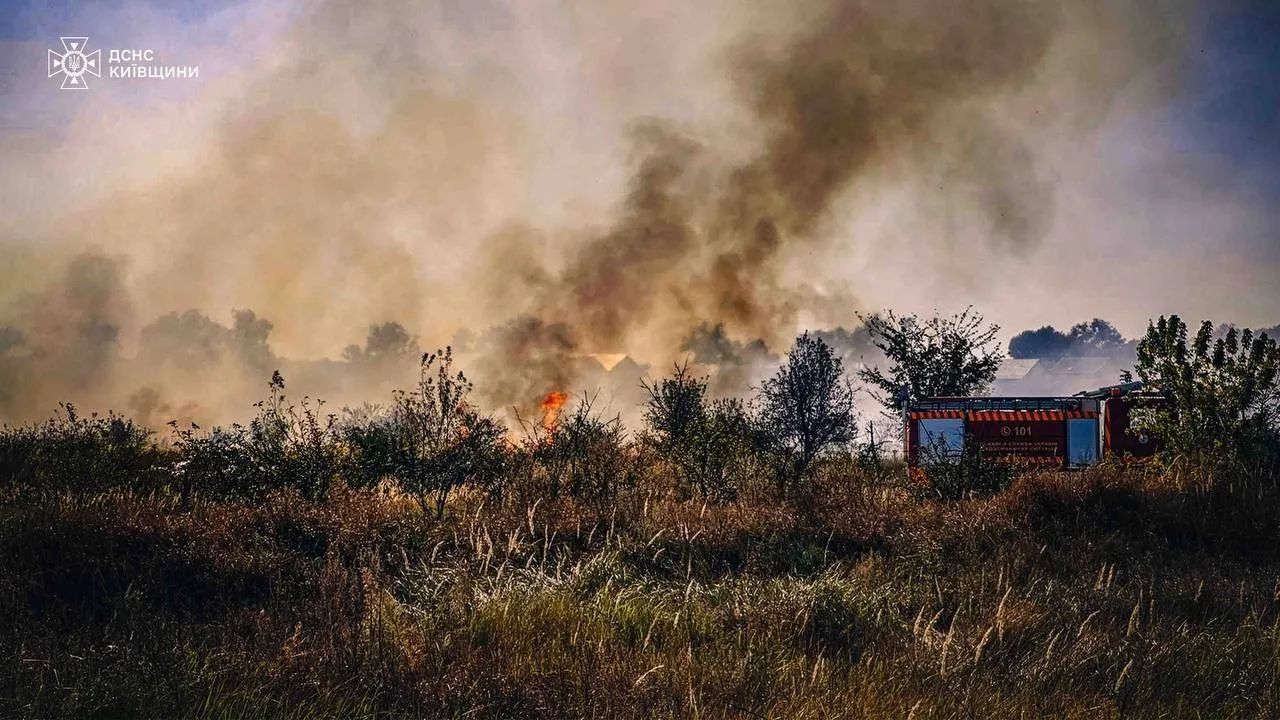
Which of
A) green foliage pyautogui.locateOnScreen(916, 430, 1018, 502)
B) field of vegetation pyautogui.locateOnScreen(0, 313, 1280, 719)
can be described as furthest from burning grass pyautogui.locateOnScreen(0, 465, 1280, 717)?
green foliage pyautogui.locateOnScreen(916, 430, 1018, 502)

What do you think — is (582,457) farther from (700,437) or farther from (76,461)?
(76,461)

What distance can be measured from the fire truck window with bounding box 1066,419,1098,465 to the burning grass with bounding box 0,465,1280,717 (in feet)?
23.4

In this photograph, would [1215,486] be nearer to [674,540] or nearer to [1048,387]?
[674,540]

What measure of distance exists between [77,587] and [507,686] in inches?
204

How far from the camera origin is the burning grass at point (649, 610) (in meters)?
5.02

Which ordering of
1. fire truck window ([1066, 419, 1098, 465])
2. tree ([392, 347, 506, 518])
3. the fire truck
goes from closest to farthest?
tree ([392, 347, 506, 518]), the fire truck, fire truck window ([1066, 419, 1098, 465])

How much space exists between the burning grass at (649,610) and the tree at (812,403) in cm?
853

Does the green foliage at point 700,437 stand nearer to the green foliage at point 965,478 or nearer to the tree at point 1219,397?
the green foliage at point 965,478

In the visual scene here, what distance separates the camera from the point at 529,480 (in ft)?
41.6

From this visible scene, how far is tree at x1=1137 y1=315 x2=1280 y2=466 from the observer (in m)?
13.9

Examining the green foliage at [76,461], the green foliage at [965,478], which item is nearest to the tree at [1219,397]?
the green foliage at [965,478]

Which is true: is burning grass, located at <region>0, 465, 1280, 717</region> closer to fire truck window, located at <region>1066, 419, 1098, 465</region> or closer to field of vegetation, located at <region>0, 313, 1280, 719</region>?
field of vegetation, located at <region>0, 313, 1280, 719</region>

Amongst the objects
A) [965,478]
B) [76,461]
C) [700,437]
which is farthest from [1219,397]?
[76,461]

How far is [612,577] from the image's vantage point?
7.93m
